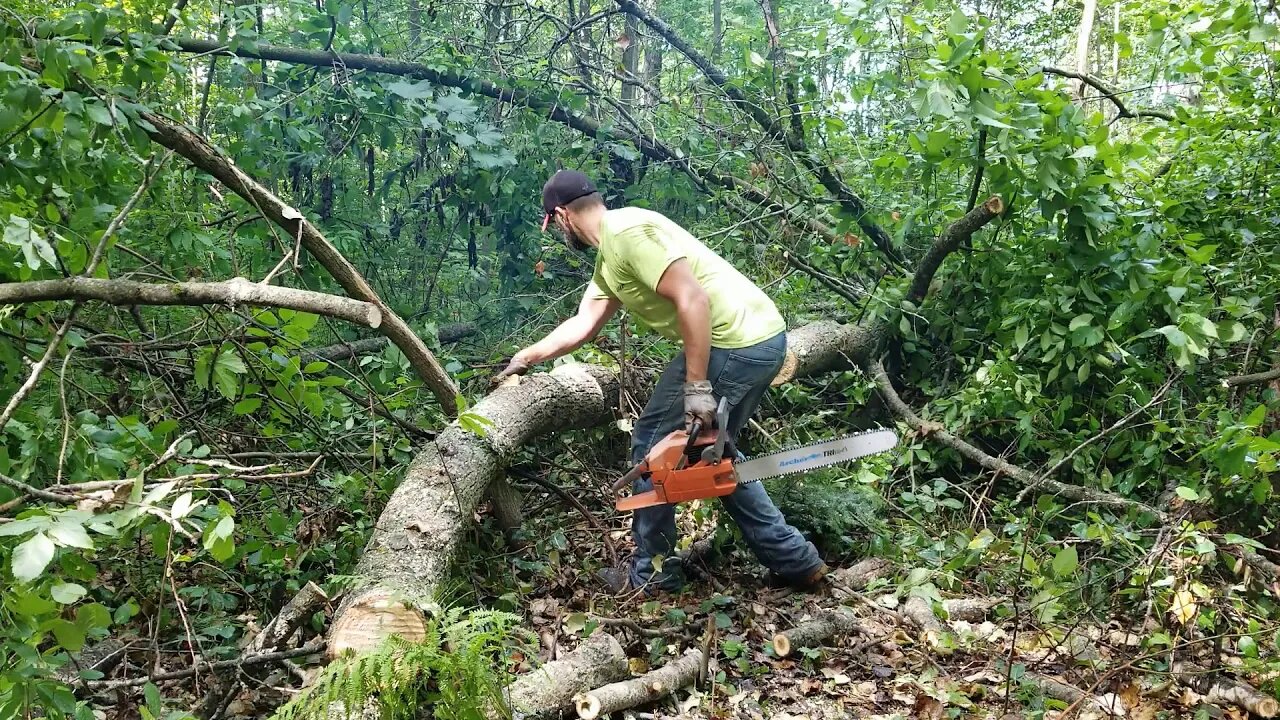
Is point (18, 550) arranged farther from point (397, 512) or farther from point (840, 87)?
point (840, 87)

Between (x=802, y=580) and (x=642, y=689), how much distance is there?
1.16 metres

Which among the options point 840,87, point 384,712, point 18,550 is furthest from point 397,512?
point 840,87

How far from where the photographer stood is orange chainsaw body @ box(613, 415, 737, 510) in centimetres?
320

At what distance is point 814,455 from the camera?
11.6 ft

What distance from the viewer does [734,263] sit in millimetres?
5609

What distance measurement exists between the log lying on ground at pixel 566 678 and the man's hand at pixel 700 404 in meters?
0.87

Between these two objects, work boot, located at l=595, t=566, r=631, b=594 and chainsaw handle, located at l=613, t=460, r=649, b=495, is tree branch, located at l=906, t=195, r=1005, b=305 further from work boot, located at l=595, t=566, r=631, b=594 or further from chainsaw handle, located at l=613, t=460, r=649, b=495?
work boot, located at l=595, t=566, r=631, b=594

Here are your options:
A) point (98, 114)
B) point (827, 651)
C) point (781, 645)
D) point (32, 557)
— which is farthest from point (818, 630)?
point (98, 114)

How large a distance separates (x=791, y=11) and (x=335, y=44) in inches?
257

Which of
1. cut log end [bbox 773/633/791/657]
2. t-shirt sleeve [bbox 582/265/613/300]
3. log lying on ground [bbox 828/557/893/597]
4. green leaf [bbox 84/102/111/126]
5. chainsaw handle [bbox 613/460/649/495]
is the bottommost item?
log lying on ground [bbox 828/557/893/597]

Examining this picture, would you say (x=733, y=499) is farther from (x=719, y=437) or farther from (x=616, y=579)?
(x=616, y=579)

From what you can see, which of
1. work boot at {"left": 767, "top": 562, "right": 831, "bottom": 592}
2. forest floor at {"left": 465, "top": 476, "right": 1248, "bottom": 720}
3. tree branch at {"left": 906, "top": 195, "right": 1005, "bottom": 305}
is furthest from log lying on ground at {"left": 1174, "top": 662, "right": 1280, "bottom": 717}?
tree branch at {"left": 906, "top": 195, "right": 1005, "bottom": 305}

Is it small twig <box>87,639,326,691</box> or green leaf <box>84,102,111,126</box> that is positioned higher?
green leaf <box>84,102,111,126</box>

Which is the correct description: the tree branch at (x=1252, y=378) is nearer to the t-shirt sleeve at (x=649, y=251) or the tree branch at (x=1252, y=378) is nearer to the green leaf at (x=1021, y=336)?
the green leaf at (x=1021, y=336)
